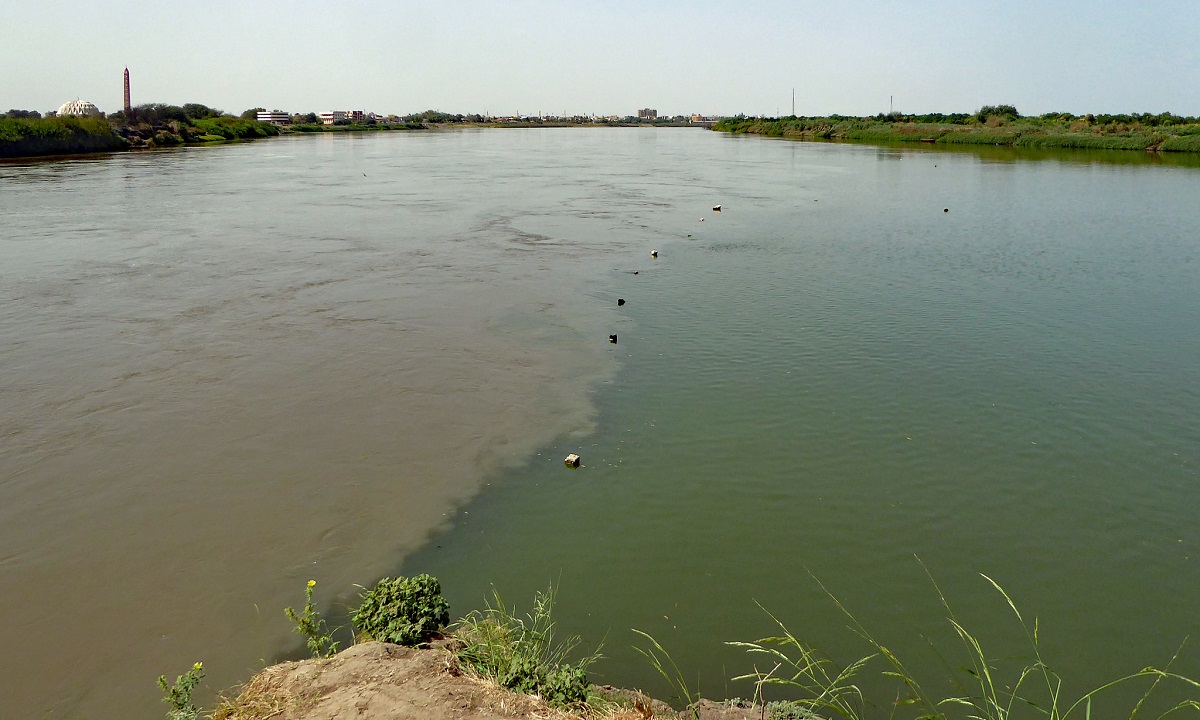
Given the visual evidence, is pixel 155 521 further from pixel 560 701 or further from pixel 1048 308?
pixel 1048 308

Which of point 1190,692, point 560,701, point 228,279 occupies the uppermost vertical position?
point 228,279

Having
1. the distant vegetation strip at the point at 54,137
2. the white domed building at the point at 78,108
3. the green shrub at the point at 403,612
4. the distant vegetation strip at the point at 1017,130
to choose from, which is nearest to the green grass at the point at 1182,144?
the distant vegetation strip at the point at 1017,130

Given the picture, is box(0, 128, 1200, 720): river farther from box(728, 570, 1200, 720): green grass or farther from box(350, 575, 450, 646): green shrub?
box(350, 575, 450, 646): green shrub

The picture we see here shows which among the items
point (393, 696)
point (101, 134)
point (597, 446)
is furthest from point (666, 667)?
point (101, 134)

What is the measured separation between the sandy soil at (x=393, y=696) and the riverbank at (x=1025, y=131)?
234 ft

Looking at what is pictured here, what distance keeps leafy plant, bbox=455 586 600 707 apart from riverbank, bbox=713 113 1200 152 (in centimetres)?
7069

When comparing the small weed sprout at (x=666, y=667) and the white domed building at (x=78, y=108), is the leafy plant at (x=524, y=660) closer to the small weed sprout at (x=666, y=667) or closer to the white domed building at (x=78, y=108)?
the small weed sprout at (x=666, y=667)

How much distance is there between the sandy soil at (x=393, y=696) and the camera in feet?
15.1

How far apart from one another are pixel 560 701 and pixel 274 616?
3023 mm

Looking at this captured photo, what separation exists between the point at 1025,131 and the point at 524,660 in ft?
268

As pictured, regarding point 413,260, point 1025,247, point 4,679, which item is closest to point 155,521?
point 4,679

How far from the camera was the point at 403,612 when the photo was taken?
18.7 ft

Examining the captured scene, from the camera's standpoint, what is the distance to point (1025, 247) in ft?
75.5

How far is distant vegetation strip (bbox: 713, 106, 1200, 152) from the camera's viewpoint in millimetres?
62188
